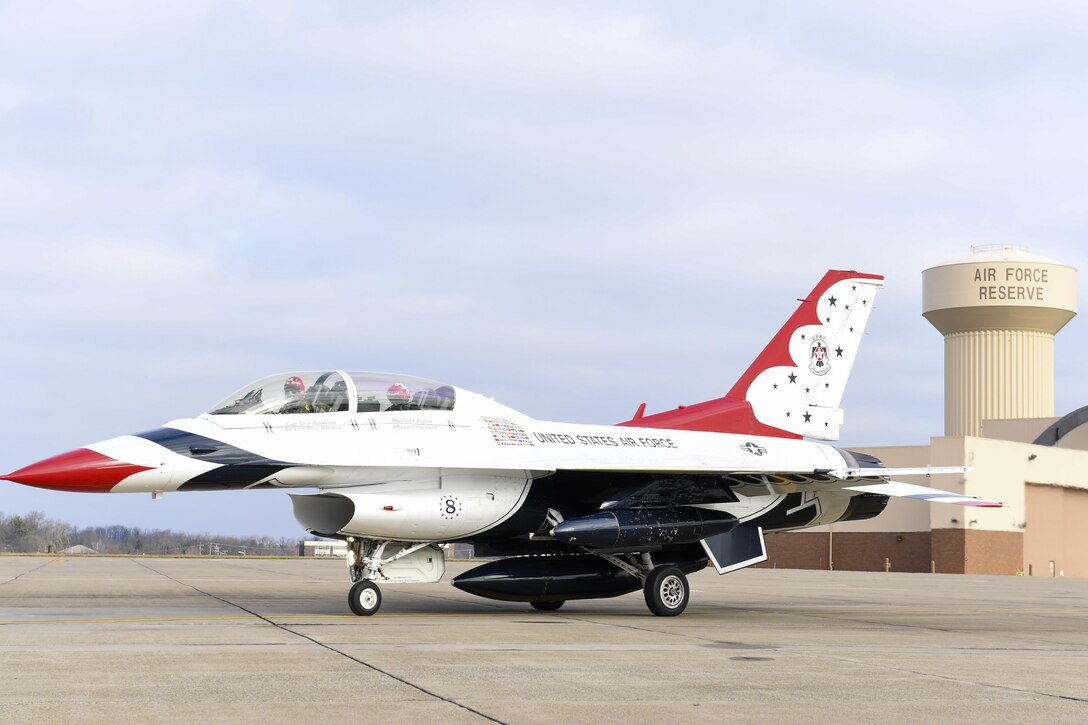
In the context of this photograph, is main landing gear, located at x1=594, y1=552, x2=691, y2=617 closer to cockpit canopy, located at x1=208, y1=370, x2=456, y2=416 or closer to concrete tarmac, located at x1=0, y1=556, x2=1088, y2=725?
concrete tarmac, located at x1=0, y1=556, x2=1088, y2=725

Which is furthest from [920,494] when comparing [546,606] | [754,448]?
[546,606]

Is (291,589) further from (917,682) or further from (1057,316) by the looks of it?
(1057,316)

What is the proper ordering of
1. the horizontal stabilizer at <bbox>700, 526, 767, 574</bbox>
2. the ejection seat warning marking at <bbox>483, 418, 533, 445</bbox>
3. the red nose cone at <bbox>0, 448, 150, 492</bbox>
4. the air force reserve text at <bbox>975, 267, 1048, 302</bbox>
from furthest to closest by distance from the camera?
the air force reserve text at <bbox>975, 267, 1048, 302</bbox> < the horizontal stabilizer at <bbox>700, 526, 767, 574</bbox> < the ejection seat warning marking at <bbox>483, 418, 533, 445</bbox> < the red nose cone at <bbox>0, 448, 150, 492</bbox>

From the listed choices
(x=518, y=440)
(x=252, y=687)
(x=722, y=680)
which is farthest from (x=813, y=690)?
(x=518, y=440)

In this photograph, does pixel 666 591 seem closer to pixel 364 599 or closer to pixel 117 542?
pixel 364 599

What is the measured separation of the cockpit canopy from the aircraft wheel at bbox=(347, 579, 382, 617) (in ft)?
6.24

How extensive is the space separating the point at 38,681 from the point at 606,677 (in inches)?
145

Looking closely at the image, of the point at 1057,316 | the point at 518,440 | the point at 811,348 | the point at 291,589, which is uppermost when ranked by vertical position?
the point at 1057,316

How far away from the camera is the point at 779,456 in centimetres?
1633

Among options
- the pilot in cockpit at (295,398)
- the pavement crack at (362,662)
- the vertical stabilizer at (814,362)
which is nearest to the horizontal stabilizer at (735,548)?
the vertical stabilizer at (814,362)

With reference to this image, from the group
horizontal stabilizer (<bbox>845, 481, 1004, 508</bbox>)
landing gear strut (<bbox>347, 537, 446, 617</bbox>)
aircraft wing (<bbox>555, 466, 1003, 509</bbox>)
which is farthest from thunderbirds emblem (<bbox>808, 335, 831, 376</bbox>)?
landing gear strut (<bbox>347, 537, 446, 617</bbox>)

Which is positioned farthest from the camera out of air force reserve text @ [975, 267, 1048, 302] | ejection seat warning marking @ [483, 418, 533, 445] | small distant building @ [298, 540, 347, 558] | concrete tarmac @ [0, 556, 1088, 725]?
air force reserve text @ [975, 267, 1048, 302]

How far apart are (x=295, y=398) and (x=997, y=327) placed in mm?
55416

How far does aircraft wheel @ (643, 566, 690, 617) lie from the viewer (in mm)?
14352
